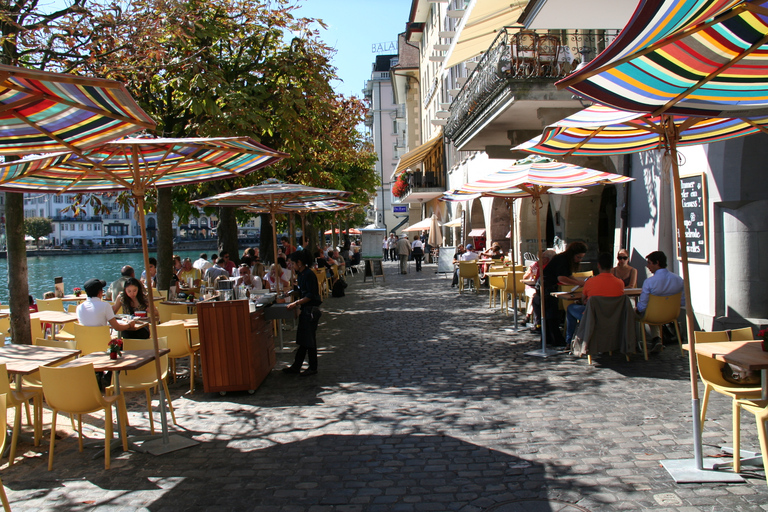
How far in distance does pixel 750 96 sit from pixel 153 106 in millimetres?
11717

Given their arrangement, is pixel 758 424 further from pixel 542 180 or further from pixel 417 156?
pixel 417 156

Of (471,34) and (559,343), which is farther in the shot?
(471,34)

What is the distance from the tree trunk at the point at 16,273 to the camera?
26.5 ft

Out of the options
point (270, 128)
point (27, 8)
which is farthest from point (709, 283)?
point (27, 8)

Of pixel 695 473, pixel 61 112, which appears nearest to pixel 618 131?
pixel 695 473

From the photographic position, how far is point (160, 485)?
481cm

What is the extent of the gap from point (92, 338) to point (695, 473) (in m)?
6.08

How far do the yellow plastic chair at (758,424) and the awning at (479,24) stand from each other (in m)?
12.2

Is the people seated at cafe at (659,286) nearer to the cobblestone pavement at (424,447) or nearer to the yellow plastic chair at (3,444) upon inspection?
the cobblestone pavement at (424,447)

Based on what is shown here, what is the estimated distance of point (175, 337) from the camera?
297 inches

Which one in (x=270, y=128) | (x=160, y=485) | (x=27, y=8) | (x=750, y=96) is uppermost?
(x=27, y=8)

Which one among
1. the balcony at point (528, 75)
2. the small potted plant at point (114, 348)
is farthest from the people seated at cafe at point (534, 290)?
the small potted plant at point (114, 348)

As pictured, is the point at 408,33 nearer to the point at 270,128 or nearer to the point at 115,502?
the point at 270,128

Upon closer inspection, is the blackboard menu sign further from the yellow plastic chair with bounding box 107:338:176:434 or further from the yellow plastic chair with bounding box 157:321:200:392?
the yellow plastic chair with bounding box 107:338:176:434
